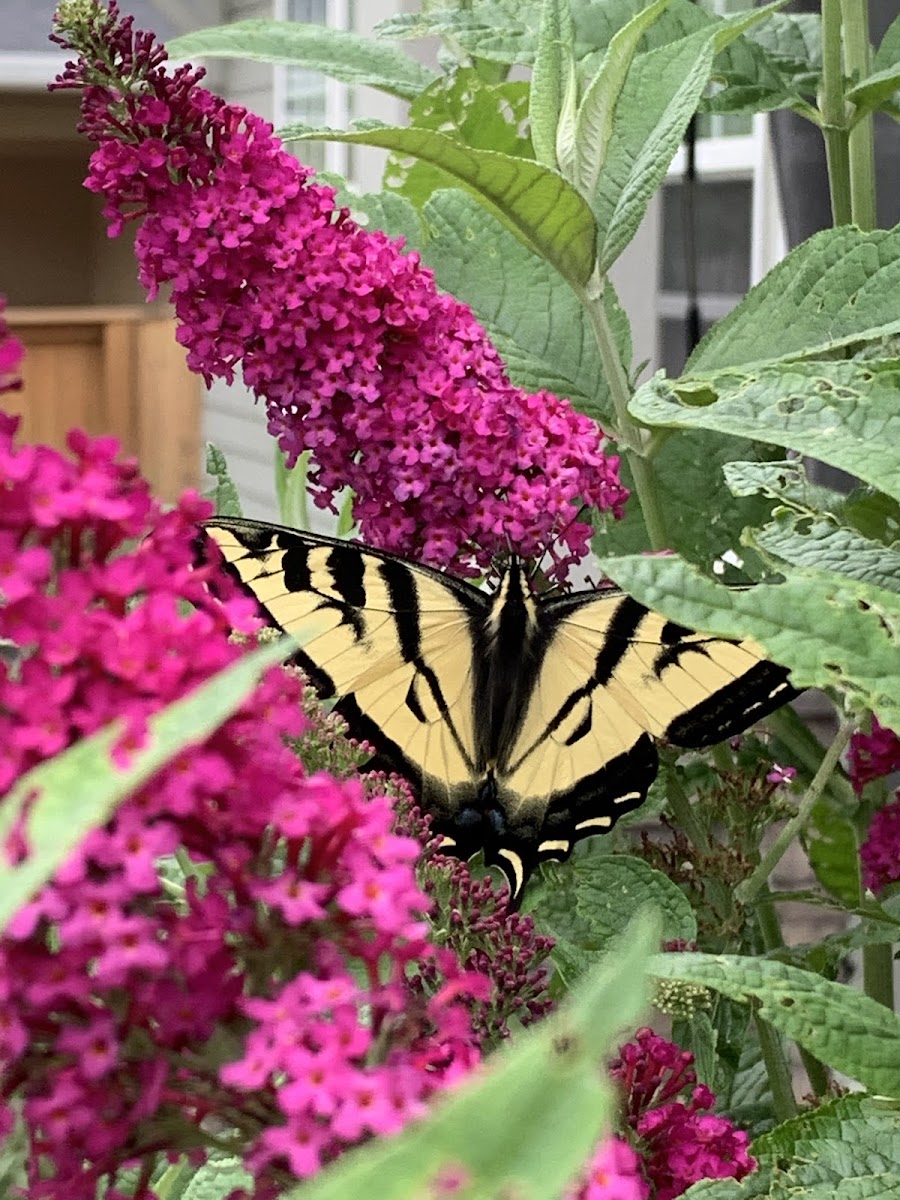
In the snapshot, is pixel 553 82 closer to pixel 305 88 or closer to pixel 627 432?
pixel 627 432

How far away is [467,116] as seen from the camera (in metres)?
0.87

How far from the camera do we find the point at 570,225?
2.17 feet

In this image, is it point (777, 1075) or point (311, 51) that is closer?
point (777, 1075)

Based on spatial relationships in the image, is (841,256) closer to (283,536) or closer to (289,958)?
(283,536)

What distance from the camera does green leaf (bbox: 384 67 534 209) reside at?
86cm

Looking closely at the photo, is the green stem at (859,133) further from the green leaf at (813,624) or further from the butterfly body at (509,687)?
the green leaf at (813,624)

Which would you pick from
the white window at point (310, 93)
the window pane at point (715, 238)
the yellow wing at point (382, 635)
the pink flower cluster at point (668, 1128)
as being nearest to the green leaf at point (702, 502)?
the yellow wing at point (382, 635)

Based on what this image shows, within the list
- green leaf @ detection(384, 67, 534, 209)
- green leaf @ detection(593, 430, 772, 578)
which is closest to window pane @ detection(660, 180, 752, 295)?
green leaf @ detection(384, 67, 534, 209)

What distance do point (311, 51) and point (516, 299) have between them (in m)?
0.20

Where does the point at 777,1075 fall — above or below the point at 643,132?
below

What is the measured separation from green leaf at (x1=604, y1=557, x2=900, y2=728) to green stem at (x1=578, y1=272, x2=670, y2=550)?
282 mm

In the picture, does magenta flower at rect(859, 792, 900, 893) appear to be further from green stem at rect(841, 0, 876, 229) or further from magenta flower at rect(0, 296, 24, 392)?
magenta flower at rect(0, 296, 24, 392)

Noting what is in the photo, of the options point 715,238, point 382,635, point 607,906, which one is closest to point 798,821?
point 607,906

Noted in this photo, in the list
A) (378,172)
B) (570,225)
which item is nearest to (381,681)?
(570,225)
